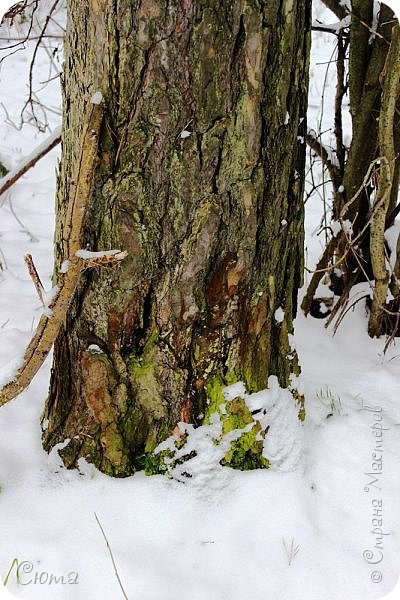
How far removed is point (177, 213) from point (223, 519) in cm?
76

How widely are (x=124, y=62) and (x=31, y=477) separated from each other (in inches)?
41.5

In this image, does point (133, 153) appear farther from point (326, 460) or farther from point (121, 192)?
point (326, 460)

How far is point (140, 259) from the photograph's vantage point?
54.6 inches

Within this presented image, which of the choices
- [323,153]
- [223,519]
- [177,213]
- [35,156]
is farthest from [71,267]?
[323,153]

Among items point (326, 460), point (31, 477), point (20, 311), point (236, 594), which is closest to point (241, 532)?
point (236, 594)

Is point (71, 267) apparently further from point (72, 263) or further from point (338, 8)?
point (338, 8)

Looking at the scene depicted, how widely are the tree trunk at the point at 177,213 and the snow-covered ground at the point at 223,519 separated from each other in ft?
0.37

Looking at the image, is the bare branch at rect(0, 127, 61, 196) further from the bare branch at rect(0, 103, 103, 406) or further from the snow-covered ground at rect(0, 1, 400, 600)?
the snow-covered ground at rect(0, 1, 400, 600)

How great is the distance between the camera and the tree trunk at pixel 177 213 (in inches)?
48.6

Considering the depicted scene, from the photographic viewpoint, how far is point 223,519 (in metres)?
1.46

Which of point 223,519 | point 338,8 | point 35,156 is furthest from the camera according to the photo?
point 338,8

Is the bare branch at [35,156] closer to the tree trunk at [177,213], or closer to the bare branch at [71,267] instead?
the tree trunk at [177,213]

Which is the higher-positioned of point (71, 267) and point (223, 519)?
point (71, 267)

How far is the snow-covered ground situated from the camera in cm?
133
